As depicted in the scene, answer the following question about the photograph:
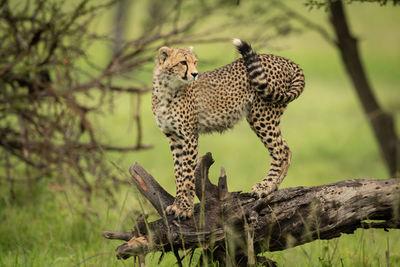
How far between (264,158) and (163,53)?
9782 mm

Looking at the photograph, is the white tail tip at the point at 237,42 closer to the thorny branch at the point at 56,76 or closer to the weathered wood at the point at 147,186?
the weathered wood at the point at 147,186

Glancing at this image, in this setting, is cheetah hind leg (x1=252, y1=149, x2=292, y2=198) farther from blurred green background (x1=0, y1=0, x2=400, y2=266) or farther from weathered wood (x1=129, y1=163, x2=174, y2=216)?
weathered wood (x1=129, y1=163, x2=174, y2=216)

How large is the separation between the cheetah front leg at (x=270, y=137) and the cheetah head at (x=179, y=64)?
0.73 metres

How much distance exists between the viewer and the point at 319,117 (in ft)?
59.4

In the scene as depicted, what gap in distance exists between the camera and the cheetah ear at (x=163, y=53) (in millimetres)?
3865

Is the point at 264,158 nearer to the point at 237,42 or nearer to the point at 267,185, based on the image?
the point at 267,185

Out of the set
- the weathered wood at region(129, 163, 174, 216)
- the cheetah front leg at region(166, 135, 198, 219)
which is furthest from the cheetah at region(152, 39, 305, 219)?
the weathered wood at region(129, 163, 174, 216)

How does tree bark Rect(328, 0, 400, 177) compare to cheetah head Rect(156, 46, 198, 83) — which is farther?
tree bark Rect(328, 0, 400, 177)

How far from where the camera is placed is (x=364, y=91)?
888 centimetres

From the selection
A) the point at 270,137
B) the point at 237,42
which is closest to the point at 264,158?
the point at 270,137

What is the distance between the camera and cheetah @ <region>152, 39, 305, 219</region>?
4.04 metres

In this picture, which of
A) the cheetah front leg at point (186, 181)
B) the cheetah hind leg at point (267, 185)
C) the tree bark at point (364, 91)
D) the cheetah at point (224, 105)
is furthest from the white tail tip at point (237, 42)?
the tree bark at point (364, 91)

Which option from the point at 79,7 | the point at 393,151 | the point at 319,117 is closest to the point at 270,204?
the point at 79,7

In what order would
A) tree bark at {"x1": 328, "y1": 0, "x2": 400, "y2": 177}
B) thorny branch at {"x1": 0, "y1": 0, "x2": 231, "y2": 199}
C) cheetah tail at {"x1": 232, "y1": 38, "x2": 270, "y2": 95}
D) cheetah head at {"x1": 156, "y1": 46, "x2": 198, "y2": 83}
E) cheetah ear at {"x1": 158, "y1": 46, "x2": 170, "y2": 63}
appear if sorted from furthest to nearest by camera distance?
tree bark at {"x1": 328, "y1": 0, "x2": 400, "y2": 177}
thorny branch at {"x1": 0, "y1": 0, "x2": 231, "y2": 199}
cheetah tail at {"x1": 232, "y1": 38, "x2": 270, "y2": 95}
cheetah ear at {"x1": 158, "y1": 46, "x2": 170, "y2": 63}
cheetah head at {"x1": 156, "y1": 46, "x2": 198, "y2": 83}
